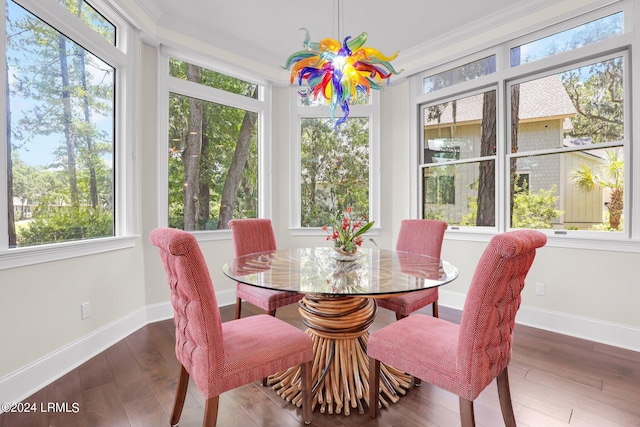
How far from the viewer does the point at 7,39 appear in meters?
1.82

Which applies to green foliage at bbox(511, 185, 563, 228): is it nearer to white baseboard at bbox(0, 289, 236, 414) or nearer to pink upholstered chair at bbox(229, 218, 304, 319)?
pink upholstered chair at bbox(229, 218, 304, 319)

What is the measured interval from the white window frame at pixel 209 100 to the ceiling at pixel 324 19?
9.0 inches

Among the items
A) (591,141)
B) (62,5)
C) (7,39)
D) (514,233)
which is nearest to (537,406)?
(514,233)

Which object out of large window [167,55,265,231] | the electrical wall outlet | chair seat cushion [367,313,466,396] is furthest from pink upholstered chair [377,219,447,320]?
the electrical wall outlet

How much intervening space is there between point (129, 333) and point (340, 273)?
2098 millimetres

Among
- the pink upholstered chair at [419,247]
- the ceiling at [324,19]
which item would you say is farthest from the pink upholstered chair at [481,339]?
the ceiling at [324,19]

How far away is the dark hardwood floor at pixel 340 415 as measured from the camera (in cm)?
161

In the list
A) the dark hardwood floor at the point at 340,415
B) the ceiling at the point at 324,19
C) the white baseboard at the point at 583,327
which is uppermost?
the ceiling at the point at 324,19

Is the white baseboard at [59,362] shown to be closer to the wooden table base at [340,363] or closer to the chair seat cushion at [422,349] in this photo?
the wooden table base at [340,363]

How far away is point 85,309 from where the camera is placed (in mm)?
2250

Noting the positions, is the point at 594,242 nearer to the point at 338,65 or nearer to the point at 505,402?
the point at 505,402

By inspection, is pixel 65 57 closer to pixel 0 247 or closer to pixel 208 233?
pixel 0 247

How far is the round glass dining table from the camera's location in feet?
5.32

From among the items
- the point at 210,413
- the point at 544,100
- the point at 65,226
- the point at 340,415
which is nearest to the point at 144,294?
the point at 65,226
